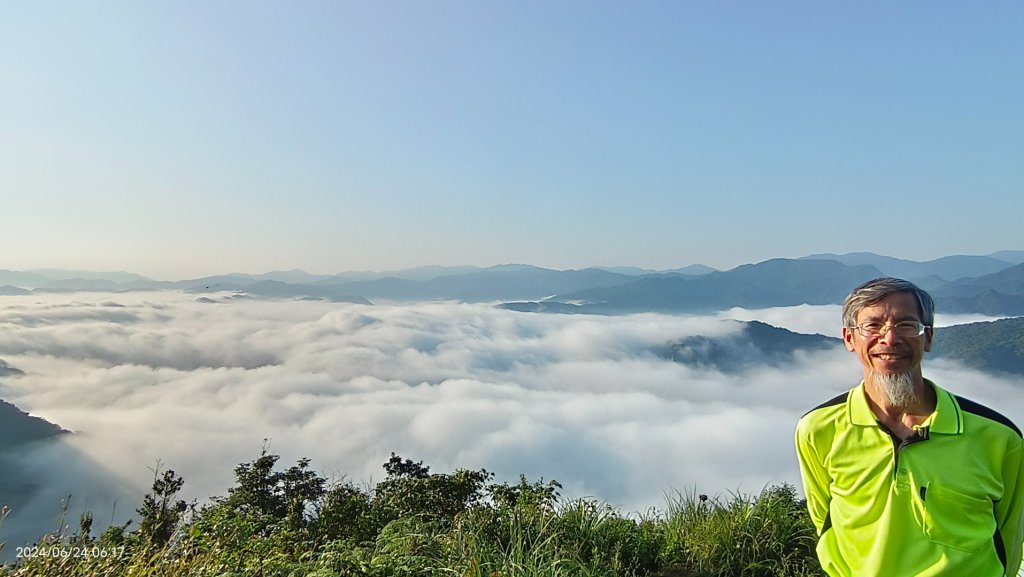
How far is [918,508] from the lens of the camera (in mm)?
2033

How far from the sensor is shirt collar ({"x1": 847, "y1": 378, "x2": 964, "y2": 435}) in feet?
6.76

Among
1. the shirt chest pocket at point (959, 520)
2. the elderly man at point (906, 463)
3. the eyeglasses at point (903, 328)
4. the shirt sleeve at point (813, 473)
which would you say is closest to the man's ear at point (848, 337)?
the elderly man at point (906, 463)

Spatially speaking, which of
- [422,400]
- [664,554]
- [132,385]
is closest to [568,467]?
[422,400]

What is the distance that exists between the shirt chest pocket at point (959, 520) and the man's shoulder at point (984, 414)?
0.28 metres

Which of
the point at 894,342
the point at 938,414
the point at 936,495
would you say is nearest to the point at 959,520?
the point at 936,495

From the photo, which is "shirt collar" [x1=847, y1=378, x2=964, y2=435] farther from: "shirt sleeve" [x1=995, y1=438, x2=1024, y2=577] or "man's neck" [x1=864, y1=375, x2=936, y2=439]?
"shirt sleeve" [x1=995, y1=438, x2=1024, y2=577]

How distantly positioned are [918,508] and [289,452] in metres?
85.8

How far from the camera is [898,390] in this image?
2143mm

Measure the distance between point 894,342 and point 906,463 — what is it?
44cm

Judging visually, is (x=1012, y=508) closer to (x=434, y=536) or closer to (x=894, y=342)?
(x=894, y=342)

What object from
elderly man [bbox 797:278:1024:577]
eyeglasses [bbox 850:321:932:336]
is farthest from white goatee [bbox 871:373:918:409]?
eyeglasses [bbox 850:321:932:336]

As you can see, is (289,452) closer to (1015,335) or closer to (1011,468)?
(1011,468)

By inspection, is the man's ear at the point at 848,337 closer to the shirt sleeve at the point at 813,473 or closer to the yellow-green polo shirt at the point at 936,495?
the yellow-green polo shirt at the point at 936,495

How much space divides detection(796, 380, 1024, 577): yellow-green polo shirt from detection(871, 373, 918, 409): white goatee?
0.26 ft
